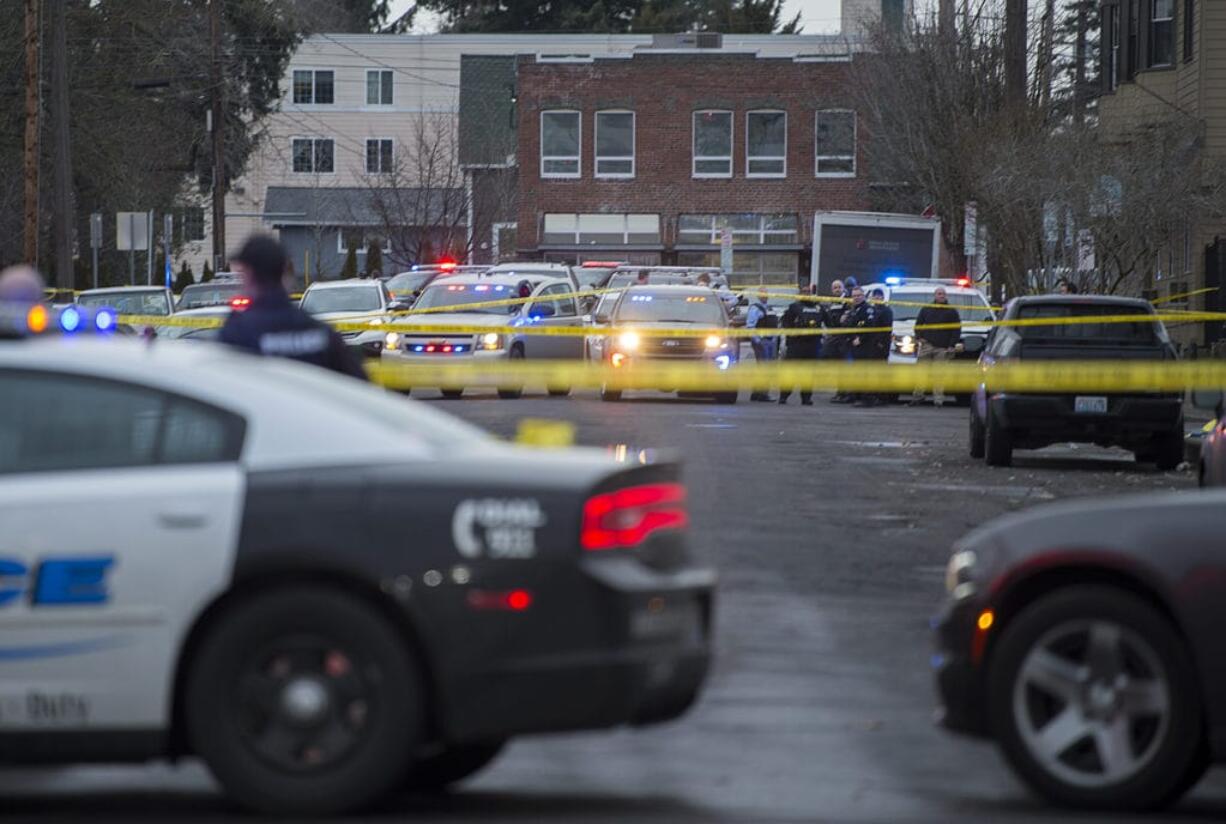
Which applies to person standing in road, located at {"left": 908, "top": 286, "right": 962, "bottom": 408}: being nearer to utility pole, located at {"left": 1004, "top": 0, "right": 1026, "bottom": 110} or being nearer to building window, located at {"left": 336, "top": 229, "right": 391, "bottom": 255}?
utility pole, located at {"left": 1004, "top": 0, "right": 1026, "bottom": 110}

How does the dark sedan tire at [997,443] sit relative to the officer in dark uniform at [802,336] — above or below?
below

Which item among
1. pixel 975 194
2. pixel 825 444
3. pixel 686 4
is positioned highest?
pixel 686 4

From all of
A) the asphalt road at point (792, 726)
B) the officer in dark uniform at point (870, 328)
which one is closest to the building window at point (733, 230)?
the officer in dark uniform at point (870, 328)

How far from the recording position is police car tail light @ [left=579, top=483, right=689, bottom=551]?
7219mm

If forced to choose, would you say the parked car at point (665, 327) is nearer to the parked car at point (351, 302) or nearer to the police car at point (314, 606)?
the parked car at point (351, 302)

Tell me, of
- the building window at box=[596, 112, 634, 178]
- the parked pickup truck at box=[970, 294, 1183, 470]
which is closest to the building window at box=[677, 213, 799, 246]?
the building window at box=[596, 112, 634, 178]

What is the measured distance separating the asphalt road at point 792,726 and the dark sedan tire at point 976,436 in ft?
8.17

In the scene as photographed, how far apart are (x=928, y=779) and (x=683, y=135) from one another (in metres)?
63.8

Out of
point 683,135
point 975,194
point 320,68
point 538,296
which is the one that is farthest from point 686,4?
point 538,296

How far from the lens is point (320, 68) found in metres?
89.0

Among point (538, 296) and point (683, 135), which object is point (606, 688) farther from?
point (683, 135)

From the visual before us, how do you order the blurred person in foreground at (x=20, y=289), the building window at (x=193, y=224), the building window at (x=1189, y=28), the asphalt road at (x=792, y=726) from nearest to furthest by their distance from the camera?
the asphalt road at (x=792, y=726), the blurred person in foreground at (x=20, y=289), the building window at (x=1189, y=28), the building window at (x=193, y=224)

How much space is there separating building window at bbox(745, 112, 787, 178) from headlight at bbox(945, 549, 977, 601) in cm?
6413

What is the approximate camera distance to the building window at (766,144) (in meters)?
71.7
